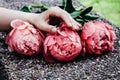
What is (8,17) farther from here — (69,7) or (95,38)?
(95,38)

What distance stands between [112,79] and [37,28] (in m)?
0.56

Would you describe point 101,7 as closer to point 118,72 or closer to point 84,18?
point 84,18

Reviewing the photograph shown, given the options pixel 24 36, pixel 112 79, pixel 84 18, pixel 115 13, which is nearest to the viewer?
pixel 112 79

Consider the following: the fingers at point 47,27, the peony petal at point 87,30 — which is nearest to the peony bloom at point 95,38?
the peony petal at point 87,30

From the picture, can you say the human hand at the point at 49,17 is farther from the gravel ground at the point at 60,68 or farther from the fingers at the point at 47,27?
the gravel ground at the point at 60,68

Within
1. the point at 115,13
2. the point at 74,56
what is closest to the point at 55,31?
the point at 74,56

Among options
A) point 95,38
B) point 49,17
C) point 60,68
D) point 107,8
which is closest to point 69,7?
point 49,17

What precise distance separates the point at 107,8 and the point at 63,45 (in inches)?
71.3

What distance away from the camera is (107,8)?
12.4ft

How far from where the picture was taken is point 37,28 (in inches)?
89.0

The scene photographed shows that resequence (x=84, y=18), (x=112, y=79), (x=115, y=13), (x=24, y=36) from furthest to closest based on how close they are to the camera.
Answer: (x=115, y=13) → (x=84, y=18) → (x=24, y=36) → (x=112, y=79)

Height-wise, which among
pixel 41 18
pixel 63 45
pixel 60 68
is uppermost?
pixel 41 18

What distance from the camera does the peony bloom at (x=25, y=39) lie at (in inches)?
84.1

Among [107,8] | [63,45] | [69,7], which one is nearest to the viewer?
[63,45]
